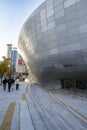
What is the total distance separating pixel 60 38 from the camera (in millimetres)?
32062

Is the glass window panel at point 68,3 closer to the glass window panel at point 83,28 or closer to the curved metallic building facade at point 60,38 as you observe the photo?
the curved metallic building facade at point 60,38

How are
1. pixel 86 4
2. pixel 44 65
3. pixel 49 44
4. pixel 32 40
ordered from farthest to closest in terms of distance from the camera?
pixel 32 40 → pixel 44 65 → pixel 49 44 → pixel 86 4

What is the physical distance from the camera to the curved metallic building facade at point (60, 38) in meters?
28.5

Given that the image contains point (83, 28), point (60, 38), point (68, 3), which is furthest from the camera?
point (60, 38)

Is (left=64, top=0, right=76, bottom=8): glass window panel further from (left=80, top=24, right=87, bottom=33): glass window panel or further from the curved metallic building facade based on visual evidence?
(left=80, top=24, right=87, bottom=33): glass window panel

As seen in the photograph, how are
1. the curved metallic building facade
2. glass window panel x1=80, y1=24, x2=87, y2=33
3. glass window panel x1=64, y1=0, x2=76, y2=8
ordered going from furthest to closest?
glass window panel x1=64, y1=0, x2=76, y2=8 < the curved metallic building facade < glass window panel x1=80, y1=24, x2=87, y2=33

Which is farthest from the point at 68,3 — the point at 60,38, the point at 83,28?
the point at 60,38

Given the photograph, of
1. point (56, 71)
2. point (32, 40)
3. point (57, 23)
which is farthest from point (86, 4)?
point (32, 40)

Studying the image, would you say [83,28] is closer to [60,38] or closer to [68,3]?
[68,3]

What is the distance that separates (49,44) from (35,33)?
5.43 meters

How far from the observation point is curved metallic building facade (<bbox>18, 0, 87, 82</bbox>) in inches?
1121

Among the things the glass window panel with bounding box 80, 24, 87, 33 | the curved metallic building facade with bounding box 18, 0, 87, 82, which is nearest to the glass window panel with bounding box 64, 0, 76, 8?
the curved metallic building facade with bounding box 18, 0, 87, 82

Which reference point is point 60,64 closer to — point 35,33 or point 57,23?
point 57,23

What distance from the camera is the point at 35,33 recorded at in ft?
129
